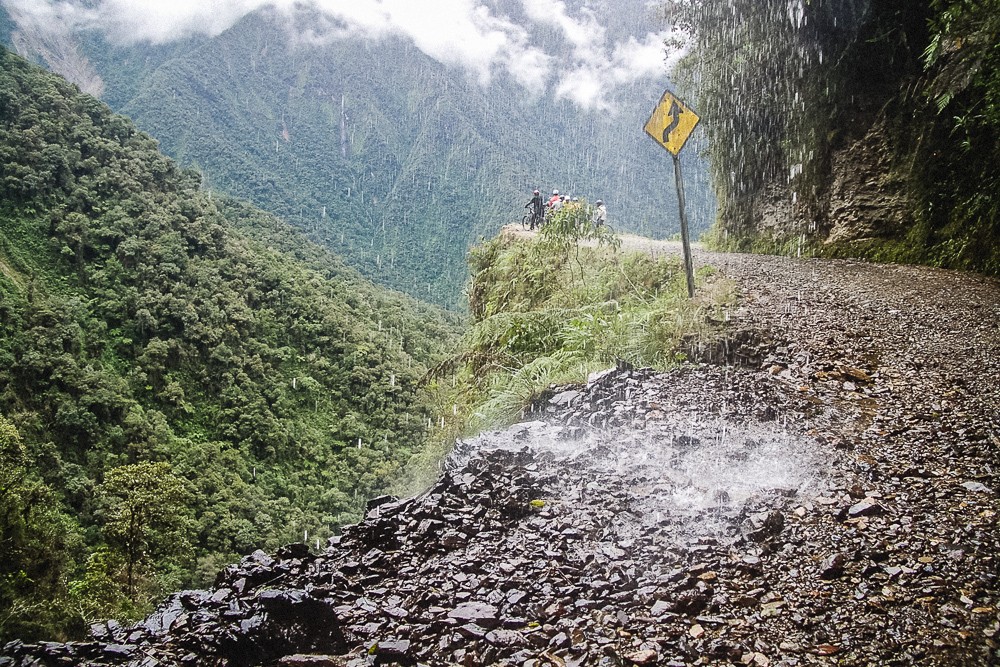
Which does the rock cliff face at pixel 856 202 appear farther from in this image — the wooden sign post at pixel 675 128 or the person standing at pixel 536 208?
the person standing at pixel 536 208

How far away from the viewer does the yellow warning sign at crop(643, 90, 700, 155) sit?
20.5ft

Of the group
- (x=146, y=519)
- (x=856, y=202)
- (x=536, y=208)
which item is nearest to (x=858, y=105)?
(x=856, y=202)

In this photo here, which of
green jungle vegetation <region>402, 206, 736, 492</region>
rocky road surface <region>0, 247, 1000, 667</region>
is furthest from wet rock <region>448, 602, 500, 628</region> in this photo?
green jungle vegetation <region>402, 206, 736, 492</region>

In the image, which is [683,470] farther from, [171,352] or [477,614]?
[171,352]

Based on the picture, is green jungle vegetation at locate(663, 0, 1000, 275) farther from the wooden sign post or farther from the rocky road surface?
the wooden sign post

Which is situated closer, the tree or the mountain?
the tree

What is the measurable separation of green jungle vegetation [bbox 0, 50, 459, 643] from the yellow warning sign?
26.3 metres

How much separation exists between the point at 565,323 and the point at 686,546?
15.0 feet

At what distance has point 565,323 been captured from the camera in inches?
293

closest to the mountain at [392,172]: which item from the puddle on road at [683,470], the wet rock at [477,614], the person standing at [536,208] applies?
the person standing at [536,208]

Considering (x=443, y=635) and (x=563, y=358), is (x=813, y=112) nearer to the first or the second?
(x=563, y=358)

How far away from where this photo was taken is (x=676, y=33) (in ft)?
41.9

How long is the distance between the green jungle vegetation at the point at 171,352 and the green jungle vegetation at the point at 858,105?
83.5 feet

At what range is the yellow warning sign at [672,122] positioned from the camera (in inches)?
246
